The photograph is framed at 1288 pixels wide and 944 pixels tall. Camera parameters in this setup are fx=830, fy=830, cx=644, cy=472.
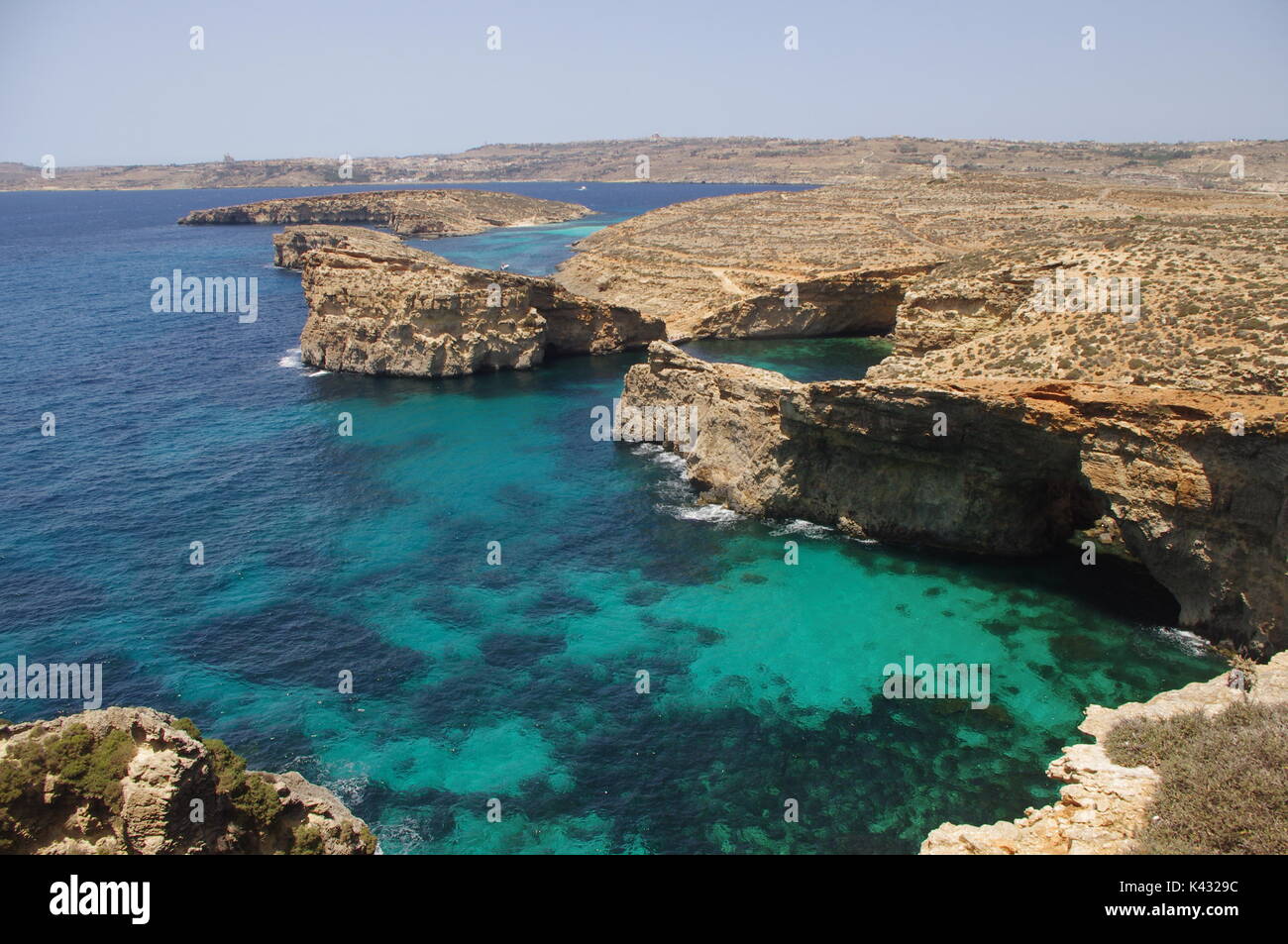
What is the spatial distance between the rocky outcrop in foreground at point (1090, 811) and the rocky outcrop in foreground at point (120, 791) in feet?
41.6

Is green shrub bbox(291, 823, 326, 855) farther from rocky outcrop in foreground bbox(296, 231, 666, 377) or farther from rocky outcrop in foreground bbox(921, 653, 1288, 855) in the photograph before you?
rocky outcrop in foreground bbox(296, 231, 666, 377)

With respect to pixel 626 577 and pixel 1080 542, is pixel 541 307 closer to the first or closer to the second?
pixel 626 577

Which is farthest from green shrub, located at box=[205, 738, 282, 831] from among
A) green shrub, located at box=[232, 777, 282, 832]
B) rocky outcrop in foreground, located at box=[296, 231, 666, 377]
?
rocky outcrop in foreground, located at box=[296, 231, 666, 377]

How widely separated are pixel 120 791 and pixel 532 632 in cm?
1689

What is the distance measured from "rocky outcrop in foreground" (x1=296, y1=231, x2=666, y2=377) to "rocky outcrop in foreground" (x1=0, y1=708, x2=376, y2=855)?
4935 centimetres

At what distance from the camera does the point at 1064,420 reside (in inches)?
1145

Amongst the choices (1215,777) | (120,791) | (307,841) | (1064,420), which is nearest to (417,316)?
(1064,420)

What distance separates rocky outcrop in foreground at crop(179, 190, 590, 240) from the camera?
16412 centimetres

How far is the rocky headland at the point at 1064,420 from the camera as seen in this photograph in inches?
1034

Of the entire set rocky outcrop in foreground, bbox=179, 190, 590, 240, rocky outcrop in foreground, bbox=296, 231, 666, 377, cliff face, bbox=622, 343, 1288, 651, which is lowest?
cliff face, bbox=622, 343, 1288, 651

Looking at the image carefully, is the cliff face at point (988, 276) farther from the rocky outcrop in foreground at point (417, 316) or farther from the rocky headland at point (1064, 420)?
the rocky outcrop in foreground at point (417, 316)

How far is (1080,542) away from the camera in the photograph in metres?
35.7

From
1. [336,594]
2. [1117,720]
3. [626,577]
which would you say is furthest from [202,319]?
[1117,720]

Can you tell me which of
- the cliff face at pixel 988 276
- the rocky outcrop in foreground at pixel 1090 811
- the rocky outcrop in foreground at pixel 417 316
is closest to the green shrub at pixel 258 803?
the rocky outcrop in foreground at pixel 1090 811
